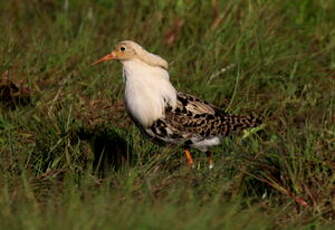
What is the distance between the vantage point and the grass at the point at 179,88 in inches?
220

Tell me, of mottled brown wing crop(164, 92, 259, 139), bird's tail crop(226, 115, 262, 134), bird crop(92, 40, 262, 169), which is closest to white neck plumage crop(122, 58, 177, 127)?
bird crop(92, 40, 262, 169)

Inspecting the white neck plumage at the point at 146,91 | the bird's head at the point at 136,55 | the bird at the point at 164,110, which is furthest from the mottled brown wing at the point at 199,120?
the bird's head at the point at 136,55

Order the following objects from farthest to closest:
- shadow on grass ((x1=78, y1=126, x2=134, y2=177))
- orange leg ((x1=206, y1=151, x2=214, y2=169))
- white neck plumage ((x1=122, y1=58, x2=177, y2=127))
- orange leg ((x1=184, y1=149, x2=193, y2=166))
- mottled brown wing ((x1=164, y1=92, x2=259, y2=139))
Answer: shadow on grass ((x1=78, y1=126, x2=134, y2=177)) < mottled brown wing ((x1=164, y1=92, x2=259, y2=139)) < orange leg ((x1=184, y1=149, x2=193, y2=166)) < white neck plumage ((x1=122, y1=58, x2=177, y2=127)) < orange leg ((x1=206, y1=151, x2=214, y2=169))

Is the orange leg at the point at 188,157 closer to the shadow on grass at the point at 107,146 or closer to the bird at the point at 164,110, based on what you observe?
the bird at the point at 164,110

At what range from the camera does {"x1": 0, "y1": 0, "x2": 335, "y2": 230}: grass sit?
558 centimetres

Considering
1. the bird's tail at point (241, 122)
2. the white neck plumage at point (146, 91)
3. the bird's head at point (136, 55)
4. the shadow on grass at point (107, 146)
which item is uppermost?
the bird's head at point (136, 55)

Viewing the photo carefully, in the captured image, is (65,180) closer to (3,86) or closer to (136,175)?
(136,175)

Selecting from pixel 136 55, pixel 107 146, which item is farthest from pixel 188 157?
pixel 136 55

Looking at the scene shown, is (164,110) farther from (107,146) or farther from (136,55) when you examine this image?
(107,146)

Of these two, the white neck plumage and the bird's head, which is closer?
the white neck plumage

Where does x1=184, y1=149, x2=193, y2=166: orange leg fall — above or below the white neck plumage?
below

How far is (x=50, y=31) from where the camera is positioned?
959 cm

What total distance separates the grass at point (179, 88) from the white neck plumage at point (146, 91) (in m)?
0.34

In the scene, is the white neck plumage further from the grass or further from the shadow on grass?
the shadow on grass
